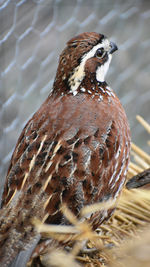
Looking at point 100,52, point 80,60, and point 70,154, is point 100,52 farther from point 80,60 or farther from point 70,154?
point 70,154

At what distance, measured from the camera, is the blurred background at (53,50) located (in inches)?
139

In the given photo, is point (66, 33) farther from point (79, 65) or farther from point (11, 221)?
point (11, 221)

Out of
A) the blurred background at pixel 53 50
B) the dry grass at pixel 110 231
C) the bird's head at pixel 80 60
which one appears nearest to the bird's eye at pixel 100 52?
the bird's head at pixel 80 60

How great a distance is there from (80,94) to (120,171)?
1.20 ft

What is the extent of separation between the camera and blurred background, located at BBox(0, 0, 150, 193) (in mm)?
3529

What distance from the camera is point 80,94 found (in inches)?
88.3

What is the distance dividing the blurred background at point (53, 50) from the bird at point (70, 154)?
108cm

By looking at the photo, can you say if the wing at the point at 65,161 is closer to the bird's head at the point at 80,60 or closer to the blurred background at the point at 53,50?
the bird's head at the point at 80,60

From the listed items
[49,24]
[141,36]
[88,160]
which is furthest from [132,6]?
[88,160]

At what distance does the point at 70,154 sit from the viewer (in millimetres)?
2004

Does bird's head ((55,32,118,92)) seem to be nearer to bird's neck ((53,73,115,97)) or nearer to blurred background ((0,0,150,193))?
bird's neck ((53,73,115,97))

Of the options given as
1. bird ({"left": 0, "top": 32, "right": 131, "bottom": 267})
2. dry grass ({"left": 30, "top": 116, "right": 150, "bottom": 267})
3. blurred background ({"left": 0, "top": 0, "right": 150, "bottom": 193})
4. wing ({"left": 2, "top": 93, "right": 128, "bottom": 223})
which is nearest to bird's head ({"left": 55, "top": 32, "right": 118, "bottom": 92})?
bird ({"left": 0, "top": 32, "right": 131, "bottom": 267})

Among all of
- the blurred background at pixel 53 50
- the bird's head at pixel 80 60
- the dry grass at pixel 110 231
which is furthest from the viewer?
the blurred background at pixel 53 50

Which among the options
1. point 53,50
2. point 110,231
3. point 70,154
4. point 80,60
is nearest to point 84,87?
point 80,60
